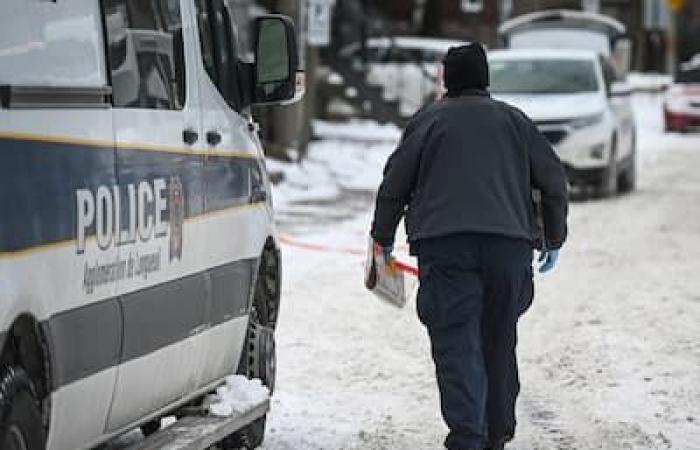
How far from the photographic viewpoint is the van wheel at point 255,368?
7.75 metres

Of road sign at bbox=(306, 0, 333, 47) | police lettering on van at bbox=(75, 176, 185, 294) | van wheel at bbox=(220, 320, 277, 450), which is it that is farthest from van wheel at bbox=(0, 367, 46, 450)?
road sign at bbox=(306, 0, 333, 47)

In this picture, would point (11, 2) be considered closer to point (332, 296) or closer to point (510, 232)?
point (510, 232)

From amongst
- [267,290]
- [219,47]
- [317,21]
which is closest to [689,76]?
[317,21]

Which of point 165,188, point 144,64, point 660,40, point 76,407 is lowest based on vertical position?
point 660,40

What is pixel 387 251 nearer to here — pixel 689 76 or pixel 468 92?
pixel 468 92

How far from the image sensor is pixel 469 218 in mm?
6879

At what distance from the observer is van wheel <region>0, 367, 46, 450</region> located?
5070mm

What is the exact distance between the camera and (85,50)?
18.3 ft

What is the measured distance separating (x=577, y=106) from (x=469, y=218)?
14.8m

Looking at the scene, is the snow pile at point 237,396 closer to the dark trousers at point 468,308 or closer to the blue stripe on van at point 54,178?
the dark trousers at point 468,308

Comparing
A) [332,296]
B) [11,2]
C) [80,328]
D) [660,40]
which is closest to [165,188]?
[80,328]

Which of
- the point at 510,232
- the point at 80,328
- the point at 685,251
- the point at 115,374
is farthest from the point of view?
the point at 685,251

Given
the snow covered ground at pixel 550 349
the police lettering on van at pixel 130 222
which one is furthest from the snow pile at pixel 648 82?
the police lettering on van at pixel 130 222

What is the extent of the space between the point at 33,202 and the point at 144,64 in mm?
1409
